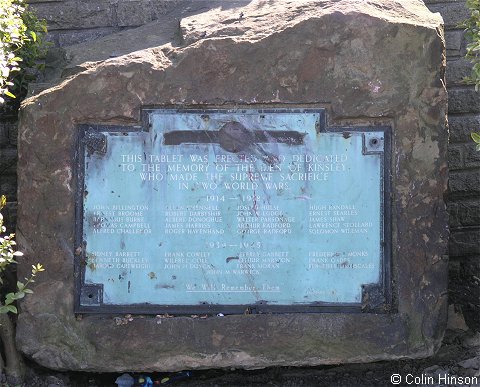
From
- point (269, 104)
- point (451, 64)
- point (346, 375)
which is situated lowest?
point (346, 375)

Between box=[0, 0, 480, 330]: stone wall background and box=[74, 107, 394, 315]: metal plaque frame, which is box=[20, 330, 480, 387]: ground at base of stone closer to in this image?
box=[74, 107, 394, 315]: metal plaque frame

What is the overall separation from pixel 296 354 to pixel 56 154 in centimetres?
171

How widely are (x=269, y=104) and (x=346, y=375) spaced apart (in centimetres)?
165

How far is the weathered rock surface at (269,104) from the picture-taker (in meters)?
3.78

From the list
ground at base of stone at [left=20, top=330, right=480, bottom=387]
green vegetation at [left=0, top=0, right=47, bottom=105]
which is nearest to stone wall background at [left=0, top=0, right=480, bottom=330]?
green vegetation at [left=0, top=0, right=47, bottom=105]

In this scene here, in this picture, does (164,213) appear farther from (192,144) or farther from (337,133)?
(337,133)

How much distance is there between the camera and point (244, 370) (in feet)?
13.7

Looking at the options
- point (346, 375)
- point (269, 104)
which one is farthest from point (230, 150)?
point (346, 375)

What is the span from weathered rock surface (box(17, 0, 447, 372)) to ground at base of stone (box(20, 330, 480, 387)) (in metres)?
0.27

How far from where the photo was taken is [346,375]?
411 cm

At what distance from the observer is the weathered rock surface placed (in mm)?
3779

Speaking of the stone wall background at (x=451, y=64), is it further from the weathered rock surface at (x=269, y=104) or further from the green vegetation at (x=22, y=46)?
the weathered rock surface at (x=269, y=104)

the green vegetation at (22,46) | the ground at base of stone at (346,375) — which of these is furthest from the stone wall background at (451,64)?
the ground at base of stone at (346,375)

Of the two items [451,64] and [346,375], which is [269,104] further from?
[451,64]
